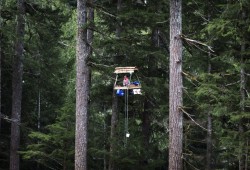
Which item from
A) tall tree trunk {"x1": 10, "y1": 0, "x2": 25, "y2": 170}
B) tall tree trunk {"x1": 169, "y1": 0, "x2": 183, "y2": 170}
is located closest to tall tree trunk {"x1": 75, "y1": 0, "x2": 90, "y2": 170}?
tall tree trunk {"x1": 169, "y1": 0, "x2": 183, "y2": 170}

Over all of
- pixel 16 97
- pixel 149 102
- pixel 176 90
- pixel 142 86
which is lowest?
pixel 149 102

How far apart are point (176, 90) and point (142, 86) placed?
318 centimetres

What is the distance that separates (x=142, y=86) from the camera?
40.9ft

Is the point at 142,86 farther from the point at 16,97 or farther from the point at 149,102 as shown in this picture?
the point at 16,97

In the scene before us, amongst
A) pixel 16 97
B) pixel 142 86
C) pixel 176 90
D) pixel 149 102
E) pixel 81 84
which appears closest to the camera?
pixel 176 90

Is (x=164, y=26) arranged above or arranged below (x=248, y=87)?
above

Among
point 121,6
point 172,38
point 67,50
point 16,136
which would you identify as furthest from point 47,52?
point 172,38

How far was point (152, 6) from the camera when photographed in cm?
1307

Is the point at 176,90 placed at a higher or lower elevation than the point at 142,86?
lower

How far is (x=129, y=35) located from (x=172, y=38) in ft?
10.9

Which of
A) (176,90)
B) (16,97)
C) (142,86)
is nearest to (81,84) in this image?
(142,86)

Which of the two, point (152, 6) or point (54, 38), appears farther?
point (54, 38)

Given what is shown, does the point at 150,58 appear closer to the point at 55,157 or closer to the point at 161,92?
the point at 161,92

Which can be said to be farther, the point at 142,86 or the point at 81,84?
the point at 142,86
